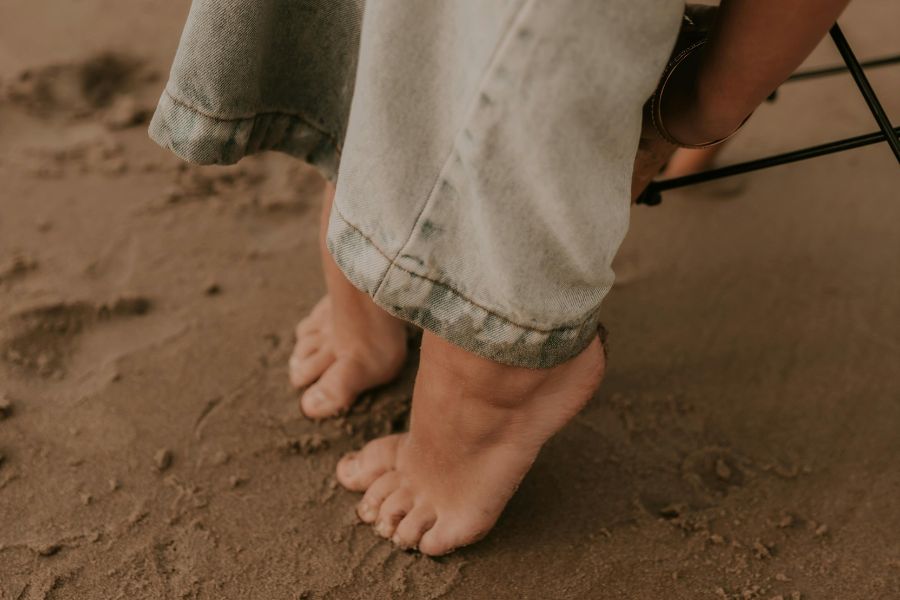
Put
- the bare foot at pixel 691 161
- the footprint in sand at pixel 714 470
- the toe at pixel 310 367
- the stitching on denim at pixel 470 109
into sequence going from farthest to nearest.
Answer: the bare foot at pixel 691 161 < the toe at pixel 310 367 < the footprint in sand at pixel 714 470 < the stitching on denim at pixel 470 109

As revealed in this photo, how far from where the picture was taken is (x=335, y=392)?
3.87 feet

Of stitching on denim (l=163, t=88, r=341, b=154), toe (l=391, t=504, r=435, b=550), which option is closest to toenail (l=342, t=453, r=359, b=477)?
toe (l=391, t=504, r=435, b=550)

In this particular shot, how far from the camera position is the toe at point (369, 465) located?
3.54 ft

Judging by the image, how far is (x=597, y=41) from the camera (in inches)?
23.7

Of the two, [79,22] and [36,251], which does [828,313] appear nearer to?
[36,251]

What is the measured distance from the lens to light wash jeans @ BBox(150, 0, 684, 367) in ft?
2.02

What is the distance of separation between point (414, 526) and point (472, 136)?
56 centimetres

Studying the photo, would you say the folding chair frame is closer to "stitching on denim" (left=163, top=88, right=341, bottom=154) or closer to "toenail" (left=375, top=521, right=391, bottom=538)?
"stitching on denim" (left=163, top=88, right=341, bottom=154)

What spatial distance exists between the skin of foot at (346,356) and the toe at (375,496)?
16cm

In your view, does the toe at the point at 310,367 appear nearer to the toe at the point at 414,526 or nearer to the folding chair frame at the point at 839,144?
the toe at the point at 414,526

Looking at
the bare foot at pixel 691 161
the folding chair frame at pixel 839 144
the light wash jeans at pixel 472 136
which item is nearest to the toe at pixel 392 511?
the light wash jeans at pixel 472 136

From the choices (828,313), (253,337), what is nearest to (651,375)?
(828,313)

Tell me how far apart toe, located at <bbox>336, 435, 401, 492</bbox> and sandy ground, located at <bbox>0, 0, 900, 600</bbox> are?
0.09ft

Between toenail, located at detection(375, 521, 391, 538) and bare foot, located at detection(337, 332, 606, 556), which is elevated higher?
bare foot, located at detection(337, 332, 606, 556)
